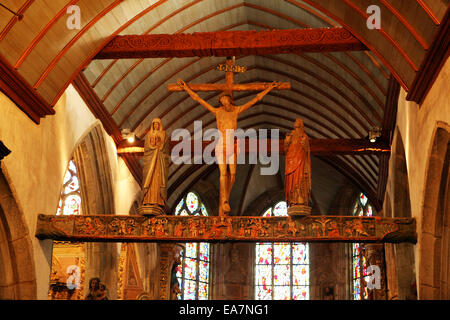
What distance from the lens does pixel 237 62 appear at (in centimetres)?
1866

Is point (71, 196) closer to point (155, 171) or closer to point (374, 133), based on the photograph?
point (155, 171)

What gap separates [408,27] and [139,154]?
8.29 metres

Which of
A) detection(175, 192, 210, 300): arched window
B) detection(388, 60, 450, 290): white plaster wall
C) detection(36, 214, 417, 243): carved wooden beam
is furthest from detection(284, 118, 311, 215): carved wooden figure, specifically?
detection(175, 192, 210, 300): arched window

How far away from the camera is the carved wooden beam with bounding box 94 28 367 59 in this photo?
500 inches

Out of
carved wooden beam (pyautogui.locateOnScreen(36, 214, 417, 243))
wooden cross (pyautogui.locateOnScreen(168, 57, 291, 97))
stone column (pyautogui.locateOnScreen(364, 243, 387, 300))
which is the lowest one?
carved wooden beam (pyautogui.locateOnScreen(36, 214, 417, 243))

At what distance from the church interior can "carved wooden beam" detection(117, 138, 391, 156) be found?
5 cm

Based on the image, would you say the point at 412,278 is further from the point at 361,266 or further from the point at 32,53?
the point at 32,53

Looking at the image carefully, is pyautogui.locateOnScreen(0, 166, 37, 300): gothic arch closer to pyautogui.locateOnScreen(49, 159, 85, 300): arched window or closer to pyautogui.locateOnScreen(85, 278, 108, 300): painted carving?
pyautogui.locateOnScreen(85, 278, 108, 300): painted carving

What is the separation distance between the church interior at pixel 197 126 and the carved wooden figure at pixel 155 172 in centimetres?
2

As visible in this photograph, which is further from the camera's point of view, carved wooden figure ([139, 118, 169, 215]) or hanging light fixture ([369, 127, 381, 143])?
hanging light fixture ([369, 127, 381, 143])

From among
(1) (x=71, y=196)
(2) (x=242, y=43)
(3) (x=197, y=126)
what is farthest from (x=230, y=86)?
(3) (x=197, y=126)

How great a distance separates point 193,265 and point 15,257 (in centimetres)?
1338

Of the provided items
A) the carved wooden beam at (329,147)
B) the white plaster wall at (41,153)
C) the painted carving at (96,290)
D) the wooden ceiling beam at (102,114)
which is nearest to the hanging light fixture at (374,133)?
the carved wooden beam at (329,147)

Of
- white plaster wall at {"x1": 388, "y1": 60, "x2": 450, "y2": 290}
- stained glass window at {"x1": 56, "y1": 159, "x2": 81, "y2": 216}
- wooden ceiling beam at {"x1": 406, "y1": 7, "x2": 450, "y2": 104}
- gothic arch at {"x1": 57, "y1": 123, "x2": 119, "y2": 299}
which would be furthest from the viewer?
stained glass window at {"x1": 56, "y1": 159, "x2": 81, "y2": 216}
